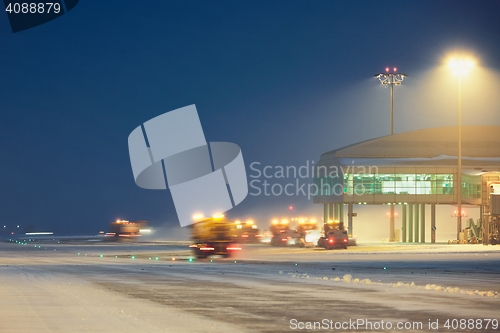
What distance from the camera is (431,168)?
9675cm

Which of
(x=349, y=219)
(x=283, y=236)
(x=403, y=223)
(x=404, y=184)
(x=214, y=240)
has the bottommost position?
(x=283, y=236)

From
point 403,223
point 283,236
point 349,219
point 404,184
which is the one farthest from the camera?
point 403,223

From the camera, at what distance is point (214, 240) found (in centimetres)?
5028

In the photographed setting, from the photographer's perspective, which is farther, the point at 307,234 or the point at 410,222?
the point at 410,222

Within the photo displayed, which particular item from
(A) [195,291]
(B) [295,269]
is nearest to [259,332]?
(A) [195,291]

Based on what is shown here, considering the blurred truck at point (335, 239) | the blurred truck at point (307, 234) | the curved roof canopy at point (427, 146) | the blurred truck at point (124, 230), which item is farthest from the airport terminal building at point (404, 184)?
the blurred truck at point (335, 239)

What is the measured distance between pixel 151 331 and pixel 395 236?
8822 centimetres

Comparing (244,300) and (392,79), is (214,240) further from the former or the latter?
(392,79)

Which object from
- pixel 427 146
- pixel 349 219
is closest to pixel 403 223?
pixel 349 219

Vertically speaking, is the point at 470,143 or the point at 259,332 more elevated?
the point at 470,143

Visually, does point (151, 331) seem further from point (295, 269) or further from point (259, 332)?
point (295, 269)

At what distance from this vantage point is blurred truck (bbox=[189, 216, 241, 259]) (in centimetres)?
5025

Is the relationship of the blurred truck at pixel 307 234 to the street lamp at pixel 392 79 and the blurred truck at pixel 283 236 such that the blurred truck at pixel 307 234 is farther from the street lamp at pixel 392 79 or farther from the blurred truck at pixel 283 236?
the street lamp at pixel 392 79

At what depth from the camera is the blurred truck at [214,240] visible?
50.2 meters
